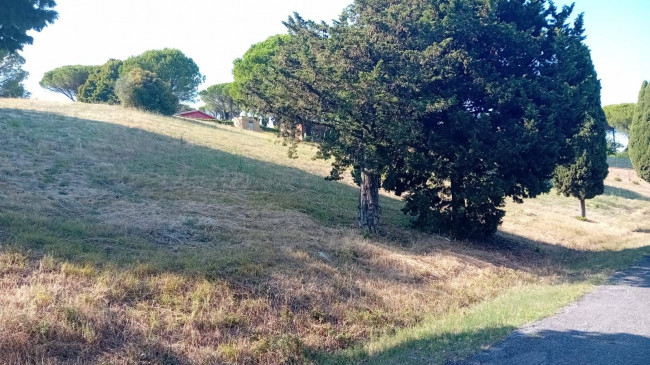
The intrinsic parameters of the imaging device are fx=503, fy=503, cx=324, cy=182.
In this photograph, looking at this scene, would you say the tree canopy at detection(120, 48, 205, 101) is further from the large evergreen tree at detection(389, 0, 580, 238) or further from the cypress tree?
the large evergreen tree at detection(389, 0, 580, 238)

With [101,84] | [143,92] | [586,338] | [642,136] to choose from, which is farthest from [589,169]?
[101,84]

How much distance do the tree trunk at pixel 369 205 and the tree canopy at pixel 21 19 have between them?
29.2ft

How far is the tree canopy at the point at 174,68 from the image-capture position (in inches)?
2245

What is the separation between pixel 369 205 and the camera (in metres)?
15.0

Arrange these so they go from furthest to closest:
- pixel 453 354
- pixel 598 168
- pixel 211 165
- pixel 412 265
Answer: pixel 598 168 → pixel 211 165 → pixel 412 265 → pixel 453 354

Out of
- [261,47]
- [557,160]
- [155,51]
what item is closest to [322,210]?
[557,160]

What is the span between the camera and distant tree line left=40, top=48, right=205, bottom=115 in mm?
50594

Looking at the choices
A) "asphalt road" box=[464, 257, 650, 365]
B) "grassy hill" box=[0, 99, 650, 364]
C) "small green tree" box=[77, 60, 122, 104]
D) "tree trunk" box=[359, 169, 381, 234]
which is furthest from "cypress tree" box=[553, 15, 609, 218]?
"small green tree" box=[77, 60, 122, 104]

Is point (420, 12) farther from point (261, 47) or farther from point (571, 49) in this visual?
point (261, 47)

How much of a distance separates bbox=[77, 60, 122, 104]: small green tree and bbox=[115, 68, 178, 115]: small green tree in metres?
15.0

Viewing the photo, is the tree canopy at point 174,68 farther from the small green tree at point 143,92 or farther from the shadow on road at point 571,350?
the shadow on road at point 571,350

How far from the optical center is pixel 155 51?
59.8m

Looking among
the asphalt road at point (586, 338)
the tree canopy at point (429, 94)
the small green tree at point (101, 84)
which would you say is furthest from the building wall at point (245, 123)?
the asphalt road at point (586, 338)

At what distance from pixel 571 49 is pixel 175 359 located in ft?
A: 52.1
